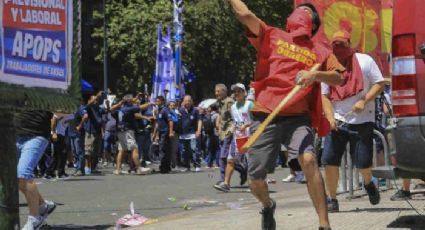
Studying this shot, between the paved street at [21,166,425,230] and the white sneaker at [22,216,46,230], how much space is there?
665 millimetres

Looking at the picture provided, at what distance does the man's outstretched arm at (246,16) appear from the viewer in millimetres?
5645

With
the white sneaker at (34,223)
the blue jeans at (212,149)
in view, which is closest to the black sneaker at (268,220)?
the white sneaker at (34,223)

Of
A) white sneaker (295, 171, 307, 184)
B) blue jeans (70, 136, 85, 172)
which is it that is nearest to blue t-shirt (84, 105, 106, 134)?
blue jeans (70, 136, 85, 172)

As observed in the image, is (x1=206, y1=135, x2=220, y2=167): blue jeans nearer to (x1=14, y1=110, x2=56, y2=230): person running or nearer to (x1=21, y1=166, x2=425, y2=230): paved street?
(x1=21, y1=166, x2=425, y2=230): paved street

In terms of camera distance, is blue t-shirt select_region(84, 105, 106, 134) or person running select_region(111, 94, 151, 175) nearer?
person running select_region(111, 94, 151, 175)

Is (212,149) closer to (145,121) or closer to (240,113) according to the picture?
(145,121)

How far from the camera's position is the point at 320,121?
601 cm

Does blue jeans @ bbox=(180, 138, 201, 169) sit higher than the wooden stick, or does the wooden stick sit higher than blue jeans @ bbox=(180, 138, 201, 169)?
the wooden stick

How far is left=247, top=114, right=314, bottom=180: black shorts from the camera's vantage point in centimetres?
579

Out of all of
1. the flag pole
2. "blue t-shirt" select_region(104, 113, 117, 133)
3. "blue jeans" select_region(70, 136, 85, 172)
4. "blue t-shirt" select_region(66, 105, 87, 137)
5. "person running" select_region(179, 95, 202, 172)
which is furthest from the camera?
the flag pole

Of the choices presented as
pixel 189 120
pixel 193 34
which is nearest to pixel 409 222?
pixel 189 120

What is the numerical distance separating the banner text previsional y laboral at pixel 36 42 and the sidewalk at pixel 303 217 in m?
3.96

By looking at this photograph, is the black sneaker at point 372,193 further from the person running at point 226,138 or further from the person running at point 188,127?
the person running at point 188,127

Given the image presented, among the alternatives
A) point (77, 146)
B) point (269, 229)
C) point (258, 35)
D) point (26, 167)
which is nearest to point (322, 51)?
point (258, 35)
